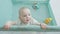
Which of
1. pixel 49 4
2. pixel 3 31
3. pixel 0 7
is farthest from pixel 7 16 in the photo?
pixel 3 31

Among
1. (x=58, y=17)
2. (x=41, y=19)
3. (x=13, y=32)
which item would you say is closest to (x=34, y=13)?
(x=41, y=19)

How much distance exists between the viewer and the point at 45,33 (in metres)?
0.42

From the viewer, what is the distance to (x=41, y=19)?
38.0 inches

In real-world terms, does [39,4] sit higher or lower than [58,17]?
higher

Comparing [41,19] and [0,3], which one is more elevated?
[0,3]

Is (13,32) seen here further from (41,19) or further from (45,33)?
(41,19)

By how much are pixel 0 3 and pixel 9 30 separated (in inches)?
19.9

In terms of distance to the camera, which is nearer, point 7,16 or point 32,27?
point 32,27

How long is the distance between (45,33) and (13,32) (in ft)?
0.34

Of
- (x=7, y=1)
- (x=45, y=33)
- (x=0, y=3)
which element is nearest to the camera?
(x=45, y=33)

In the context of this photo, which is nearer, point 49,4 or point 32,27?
point 32,27

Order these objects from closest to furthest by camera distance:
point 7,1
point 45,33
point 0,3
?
point 45,33 < point 0,3 < point 7,1

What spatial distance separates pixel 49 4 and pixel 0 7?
0.37 metres

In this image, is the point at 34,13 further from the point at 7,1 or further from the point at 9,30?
the point at 9,30
